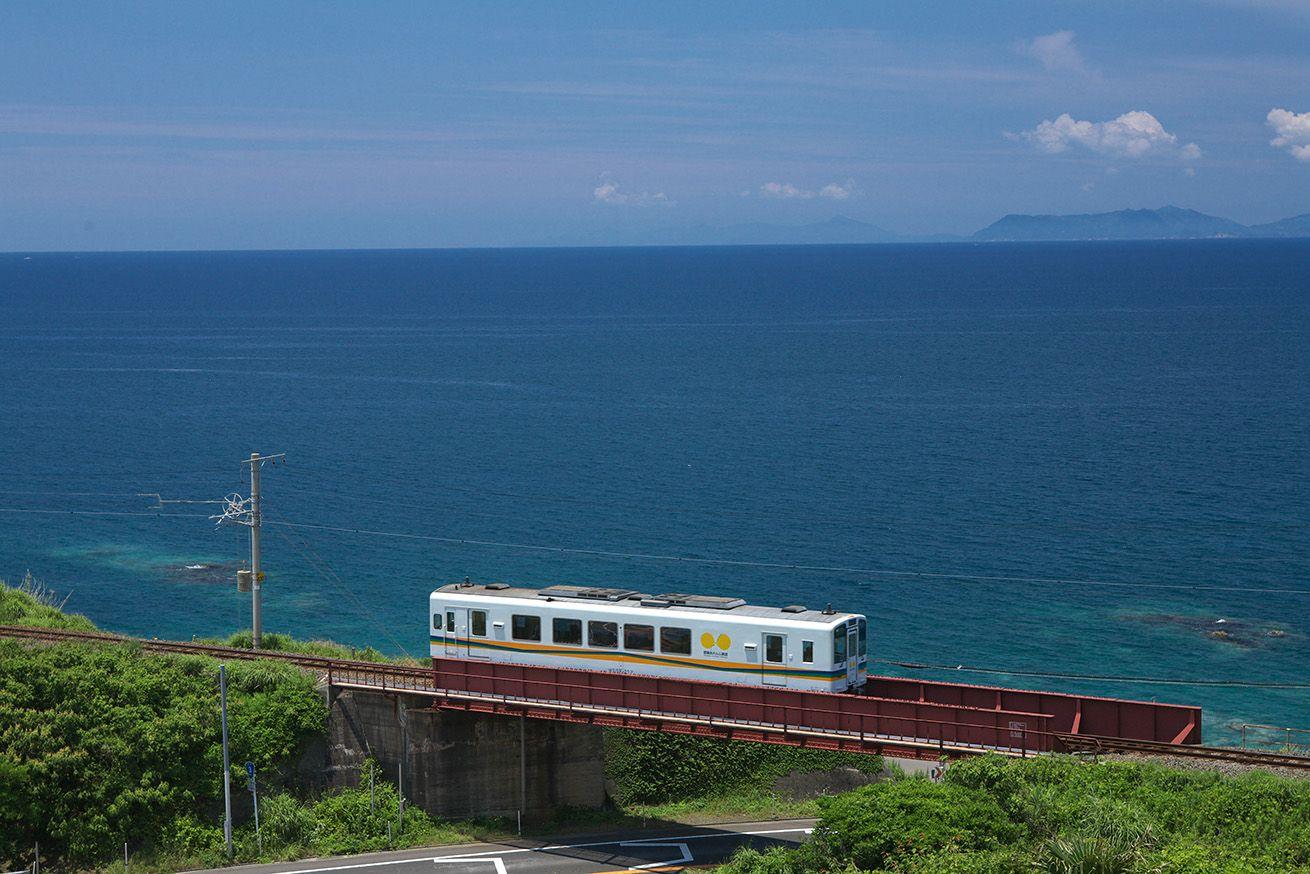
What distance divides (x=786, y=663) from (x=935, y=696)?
422 cm

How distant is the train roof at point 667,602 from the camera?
1592 inches

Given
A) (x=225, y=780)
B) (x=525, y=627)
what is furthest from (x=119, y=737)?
(x=525, y=627)

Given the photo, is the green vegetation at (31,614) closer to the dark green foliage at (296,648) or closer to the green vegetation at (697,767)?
the dark green foliage at (296,648)

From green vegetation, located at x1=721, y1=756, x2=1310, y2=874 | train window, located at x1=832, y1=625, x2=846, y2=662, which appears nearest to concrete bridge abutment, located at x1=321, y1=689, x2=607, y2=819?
train window, located at x1=832, y1=625, x2=846, y2=662

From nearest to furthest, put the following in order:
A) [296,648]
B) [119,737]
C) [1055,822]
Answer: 1. [1055,822]
2. [119,737]
3. [296,648]

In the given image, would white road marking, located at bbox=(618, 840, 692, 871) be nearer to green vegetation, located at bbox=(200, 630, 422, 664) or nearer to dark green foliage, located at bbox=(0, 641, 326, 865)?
dark green foliage, located at bbox=(0, 641, 326, 865)

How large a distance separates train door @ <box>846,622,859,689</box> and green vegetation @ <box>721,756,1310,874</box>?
6.00 metres

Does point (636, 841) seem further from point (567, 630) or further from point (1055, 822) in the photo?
point (1055, 822)

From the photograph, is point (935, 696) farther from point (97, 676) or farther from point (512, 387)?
point (512, 387)

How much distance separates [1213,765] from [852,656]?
31.7 feet

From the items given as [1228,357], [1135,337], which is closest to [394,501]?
[1228,357]

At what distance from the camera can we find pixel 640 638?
139 ft

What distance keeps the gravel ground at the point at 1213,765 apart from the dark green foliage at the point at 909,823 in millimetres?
4973

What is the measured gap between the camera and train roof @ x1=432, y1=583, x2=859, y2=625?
4044cm
